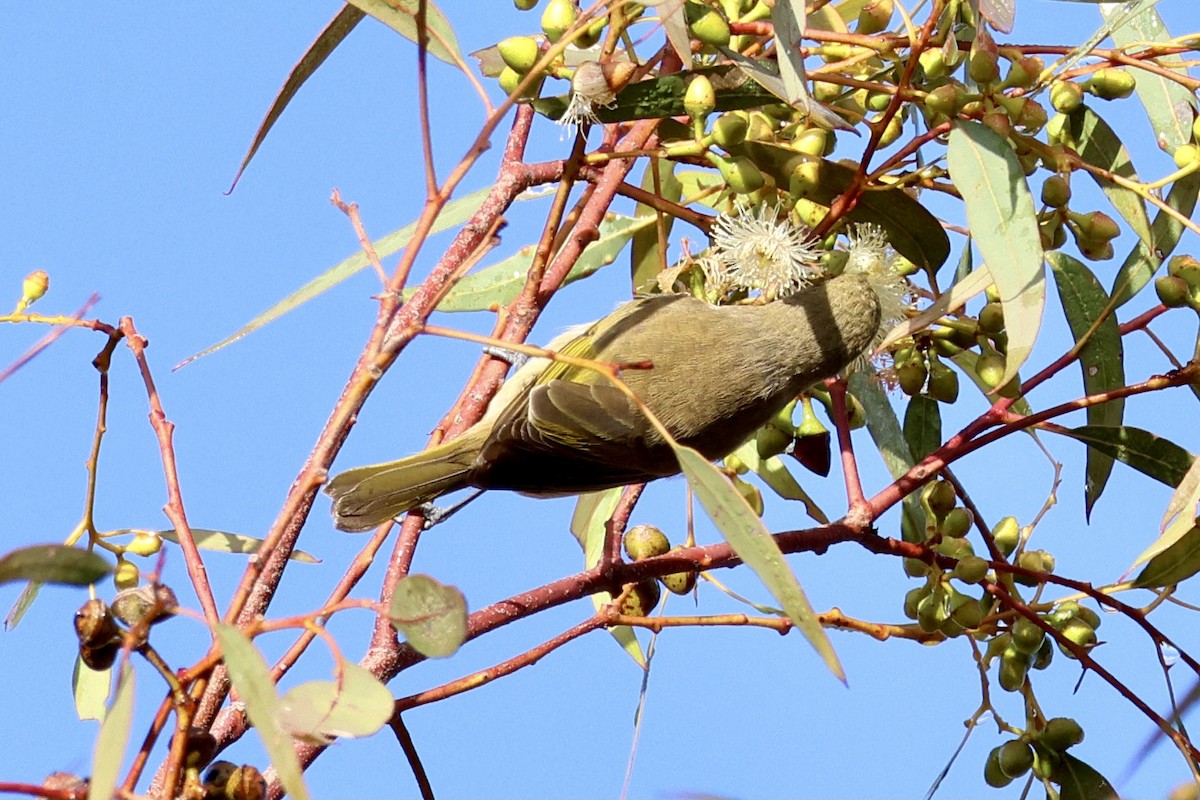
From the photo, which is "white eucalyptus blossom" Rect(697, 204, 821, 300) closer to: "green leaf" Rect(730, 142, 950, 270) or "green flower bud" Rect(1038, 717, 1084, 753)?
"green leaf" Rect(730, 142, 950, 270)

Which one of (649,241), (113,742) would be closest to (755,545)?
(113,742)

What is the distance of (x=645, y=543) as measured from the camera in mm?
2447

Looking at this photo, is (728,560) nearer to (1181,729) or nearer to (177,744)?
(1181,729)

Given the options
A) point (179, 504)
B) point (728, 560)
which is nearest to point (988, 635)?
point (728, 560)

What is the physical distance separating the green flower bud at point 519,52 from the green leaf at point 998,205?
70 centimetres

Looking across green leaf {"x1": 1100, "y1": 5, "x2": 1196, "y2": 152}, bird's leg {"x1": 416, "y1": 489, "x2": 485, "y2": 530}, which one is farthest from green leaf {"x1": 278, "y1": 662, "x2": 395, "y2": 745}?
bird's leg {"x1": 416, "y1": 489, "x2": 485, "y2": 530}

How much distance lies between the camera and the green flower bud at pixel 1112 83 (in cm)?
235

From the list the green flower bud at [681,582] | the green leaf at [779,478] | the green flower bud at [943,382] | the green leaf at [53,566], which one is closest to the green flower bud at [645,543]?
the green flower bud at [681,582]

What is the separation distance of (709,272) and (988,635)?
0.92 m

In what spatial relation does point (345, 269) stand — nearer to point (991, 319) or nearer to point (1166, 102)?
point (991, 319)

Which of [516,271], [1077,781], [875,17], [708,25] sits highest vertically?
[875,17]

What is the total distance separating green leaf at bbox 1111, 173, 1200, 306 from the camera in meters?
2.37

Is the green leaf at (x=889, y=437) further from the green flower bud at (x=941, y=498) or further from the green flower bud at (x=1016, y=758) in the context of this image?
the green flower bud at (x=1016, y=758)

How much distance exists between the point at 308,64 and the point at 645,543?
1.06 meters
